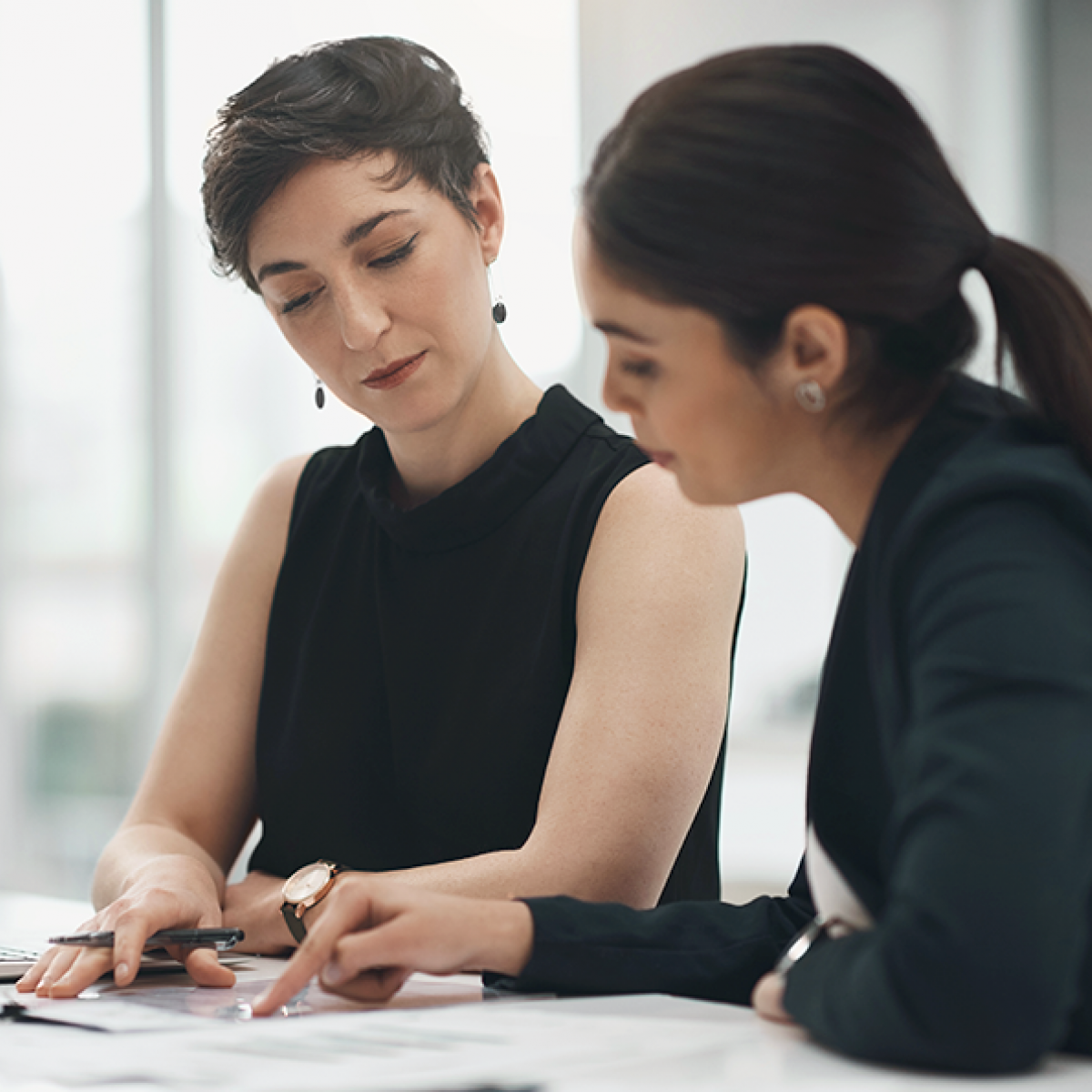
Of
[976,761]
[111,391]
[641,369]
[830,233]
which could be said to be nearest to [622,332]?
[641,369]

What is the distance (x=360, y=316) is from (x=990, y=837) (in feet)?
2.83

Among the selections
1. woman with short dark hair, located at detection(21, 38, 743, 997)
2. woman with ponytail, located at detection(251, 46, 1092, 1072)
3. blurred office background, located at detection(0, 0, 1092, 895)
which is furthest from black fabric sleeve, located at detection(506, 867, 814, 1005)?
blurred office background, located at detection(0, 0, 1092, 895)

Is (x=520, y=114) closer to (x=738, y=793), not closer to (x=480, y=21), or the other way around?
(x=480, y=21)

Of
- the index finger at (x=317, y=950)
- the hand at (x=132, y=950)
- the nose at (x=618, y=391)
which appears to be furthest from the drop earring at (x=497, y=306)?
the index finger at (x=317, y=950)

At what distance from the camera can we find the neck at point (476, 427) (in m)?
1.42

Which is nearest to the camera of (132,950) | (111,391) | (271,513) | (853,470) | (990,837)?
(990,837)

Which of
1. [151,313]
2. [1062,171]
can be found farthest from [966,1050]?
[151,313]

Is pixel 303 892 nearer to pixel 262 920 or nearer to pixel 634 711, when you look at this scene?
pixel 262 920

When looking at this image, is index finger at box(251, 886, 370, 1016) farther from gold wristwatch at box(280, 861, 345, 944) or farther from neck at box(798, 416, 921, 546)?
neck at box(798, 416, 921, 546)

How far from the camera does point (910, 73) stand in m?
2.44

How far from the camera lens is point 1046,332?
2.62 ft

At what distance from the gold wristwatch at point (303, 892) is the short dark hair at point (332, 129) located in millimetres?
639

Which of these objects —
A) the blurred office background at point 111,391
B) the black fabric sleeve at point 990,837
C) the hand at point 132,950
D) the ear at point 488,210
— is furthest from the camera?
the blurred office background at point 111,391

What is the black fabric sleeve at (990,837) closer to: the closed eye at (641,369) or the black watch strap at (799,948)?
the black watch strap at (799,948)
